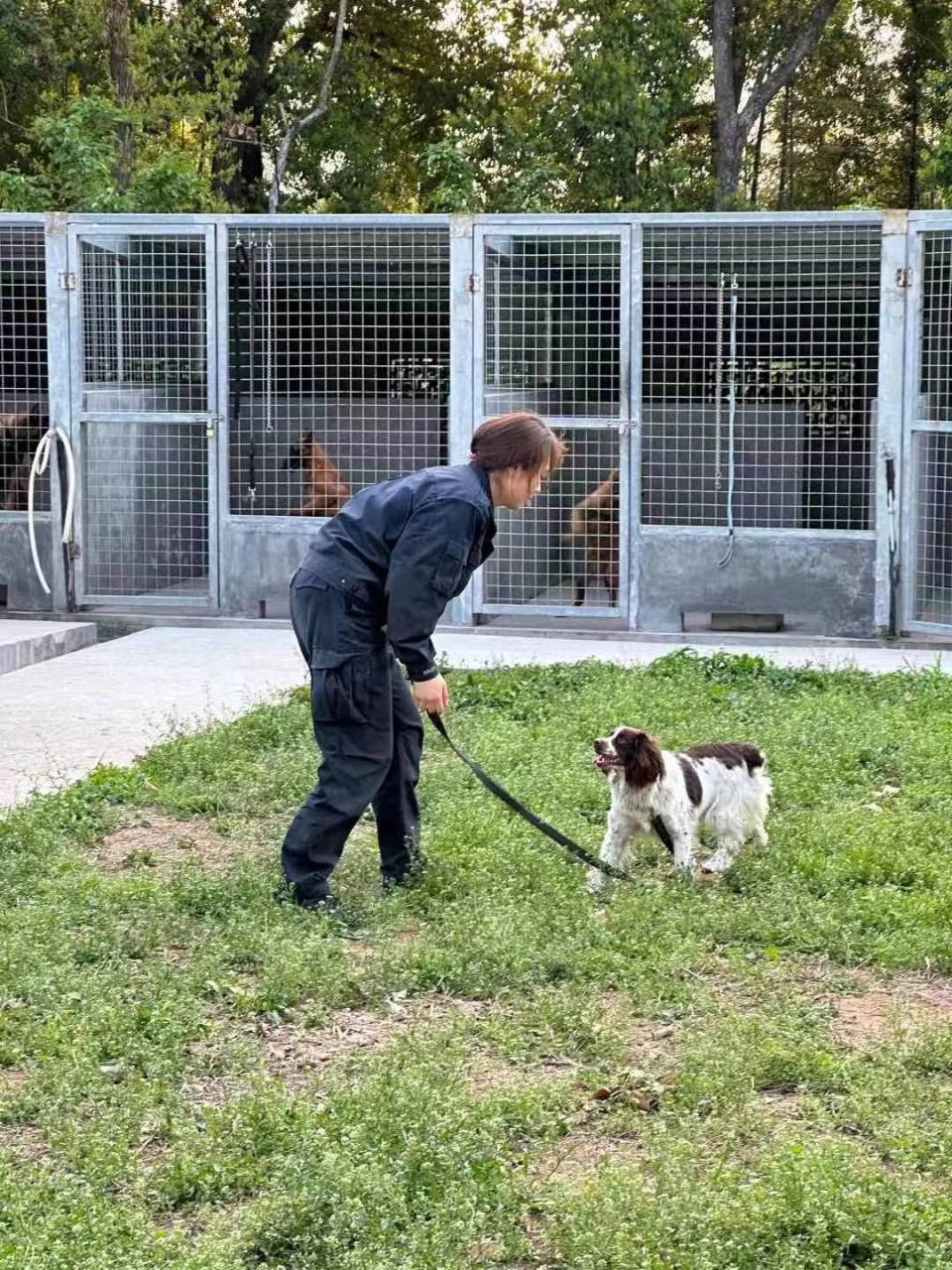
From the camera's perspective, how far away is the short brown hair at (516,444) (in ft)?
19.9

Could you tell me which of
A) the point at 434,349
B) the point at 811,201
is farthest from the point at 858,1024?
the point at 811,201

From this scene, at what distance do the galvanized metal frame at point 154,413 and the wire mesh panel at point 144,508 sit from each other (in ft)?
0.27

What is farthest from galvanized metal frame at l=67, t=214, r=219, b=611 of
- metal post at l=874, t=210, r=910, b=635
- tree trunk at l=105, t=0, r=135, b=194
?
tree trunk at l=105, t=0, r=135, b=194

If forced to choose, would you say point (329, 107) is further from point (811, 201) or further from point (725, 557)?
point (725, 557)

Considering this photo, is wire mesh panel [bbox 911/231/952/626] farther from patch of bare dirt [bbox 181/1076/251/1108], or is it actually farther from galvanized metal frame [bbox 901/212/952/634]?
patch of bare dirt [bbox 181/1076/251/1108]

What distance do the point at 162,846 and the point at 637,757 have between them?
1.98 m

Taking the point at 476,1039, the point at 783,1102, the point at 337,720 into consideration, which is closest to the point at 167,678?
the point at 337,720

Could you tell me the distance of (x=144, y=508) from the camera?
13.5 metres

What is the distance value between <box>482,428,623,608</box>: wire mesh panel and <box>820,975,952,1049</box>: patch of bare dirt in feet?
23.1

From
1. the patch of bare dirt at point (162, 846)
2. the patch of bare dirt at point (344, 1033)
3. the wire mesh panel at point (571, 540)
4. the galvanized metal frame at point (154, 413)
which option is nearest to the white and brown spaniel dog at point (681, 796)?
the patch of bare dirt at point (344, 1033)

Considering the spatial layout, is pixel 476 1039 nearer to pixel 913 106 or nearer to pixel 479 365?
pixel 479 365

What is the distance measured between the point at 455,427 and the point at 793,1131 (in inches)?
334

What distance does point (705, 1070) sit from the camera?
4.73m

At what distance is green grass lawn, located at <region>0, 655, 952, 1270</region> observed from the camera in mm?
3863
